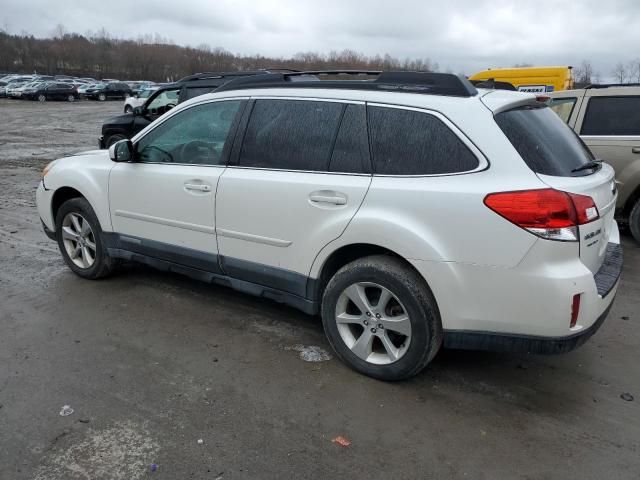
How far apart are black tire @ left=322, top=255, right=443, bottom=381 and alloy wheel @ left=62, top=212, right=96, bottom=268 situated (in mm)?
2635

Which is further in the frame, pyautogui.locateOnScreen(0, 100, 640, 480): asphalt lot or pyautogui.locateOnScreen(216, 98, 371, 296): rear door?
pyautogui.locateOnScreen(216, 98, 371, 296): rear door

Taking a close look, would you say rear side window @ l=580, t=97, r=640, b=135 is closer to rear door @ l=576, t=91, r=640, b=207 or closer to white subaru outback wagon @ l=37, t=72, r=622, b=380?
rear door @ l=576, t=91, r=640, b=207

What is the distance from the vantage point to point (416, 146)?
9.94 ft

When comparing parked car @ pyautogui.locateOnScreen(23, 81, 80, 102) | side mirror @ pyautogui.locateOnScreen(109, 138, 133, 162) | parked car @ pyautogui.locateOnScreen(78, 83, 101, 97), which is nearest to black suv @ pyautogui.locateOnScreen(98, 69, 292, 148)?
side mirror @ pyautogui.locateOnScreen(109, 138, 133, 162)

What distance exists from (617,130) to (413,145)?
447 cm

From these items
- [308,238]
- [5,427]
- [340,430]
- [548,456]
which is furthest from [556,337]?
[5,427]

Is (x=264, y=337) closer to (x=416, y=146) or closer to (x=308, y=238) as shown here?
(x=308, y=238)

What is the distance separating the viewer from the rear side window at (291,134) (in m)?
3.35

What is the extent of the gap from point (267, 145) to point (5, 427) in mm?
2241

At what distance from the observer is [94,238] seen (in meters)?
4.74

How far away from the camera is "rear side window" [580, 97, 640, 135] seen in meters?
6.21

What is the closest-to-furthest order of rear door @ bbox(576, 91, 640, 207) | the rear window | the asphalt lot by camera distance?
the asphalt lot
the rear window
rear door @ bbox(576, 91, 640, 207)

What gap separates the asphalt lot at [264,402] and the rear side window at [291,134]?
1280 millimetres

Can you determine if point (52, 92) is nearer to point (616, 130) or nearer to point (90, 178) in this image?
point (90, 178)
